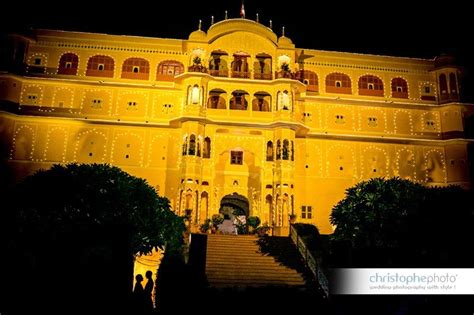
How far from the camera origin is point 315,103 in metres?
30.9

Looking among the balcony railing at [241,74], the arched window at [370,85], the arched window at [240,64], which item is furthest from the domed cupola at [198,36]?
the arched window at [370,85]

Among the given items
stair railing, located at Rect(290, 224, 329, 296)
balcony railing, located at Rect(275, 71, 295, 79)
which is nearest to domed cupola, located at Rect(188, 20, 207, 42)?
balcony railing, located at Rect(275, 71, 295, 79)

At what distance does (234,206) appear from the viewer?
100 feet

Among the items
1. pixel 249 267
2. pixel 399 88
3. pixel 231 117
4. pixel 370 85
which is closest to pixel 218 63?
pixel 231 117

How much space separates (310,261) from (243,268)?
2.83 meters

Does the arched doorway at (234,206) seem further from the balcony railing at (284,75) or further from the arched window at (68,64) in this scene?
the arched window at (68,64)

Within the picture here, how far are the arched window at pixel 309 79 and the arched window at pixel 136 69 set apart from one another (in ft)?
36.0

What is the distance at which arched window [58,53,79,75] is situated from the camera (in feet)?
98.4

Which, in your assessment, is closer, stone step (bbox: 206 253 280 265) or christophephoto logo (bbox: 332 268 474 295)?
christophephoto logo (bbox: 332 268 474 295)

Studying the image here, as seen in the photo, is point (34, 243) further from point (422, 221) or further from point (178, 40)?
point (178, 40)

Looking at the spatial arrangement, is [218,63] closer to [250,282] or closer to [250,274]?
[250,274]

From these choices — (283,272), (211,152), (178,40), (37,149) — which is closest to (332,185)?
(211,152)

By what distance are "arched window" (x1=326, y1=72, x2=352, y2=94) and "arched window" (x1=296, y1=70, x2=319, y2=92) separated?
35.4 inches

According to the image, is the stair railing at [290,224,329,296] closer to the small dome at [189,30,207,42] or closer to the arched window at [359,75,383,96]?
the arched window at [359,75,383,96]
